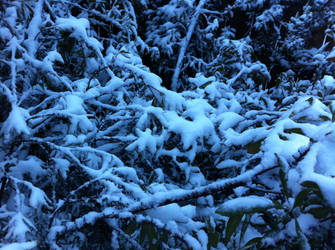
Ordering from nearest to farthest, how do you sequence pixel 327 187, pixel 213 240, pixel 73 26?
pixel 327 187 → pixel 213 240 → pixel 73 26

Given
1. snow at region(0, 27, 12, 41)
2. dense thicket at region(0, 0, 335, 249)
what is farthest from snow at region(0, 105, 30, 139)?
snow at region(0, 27, 12, 41)

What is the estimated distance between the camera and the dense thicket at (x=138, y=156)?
836 mm

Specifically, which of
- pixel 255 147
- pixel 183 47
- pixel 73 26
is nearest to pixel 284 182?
pixel 255 147

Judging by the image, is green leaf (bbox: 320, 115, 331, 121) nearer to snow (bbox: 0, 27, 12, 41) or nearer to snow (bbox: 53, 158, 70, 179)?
snow (bbox: 53, 158, 70, 179)

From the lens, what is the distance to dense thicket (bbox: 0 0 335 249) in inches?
32.9

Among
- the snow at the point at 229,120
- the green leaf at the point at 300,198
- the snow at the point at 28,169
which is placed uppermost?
the green leaf at the point at 300,198

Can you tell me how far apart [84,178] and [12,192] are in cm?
51

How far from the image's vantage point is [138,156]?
Answer: 1964 mm

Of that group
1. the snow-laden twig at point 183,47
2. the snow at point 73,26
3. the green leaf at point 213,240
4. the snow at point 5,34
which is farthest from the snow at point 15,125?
the snow-laden twig at point 183,47

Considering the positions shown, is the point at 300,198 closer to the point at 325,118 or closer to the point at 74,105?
the point at 325,118

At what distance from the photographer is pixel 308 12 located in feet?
21.2

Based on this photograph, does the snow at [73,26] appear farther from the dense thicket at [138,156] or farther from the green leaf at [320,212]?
the green leaf at [320,212]

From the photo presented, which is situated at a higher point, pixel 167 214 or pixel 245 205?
pixel 245 205

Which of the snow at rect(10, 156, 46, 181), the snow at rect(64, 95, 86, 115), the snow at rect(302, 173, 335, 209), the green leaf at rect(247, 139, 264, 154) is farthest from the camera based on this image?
the snow at rect(64, 95, 86, 115)
